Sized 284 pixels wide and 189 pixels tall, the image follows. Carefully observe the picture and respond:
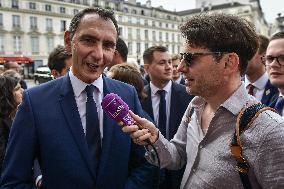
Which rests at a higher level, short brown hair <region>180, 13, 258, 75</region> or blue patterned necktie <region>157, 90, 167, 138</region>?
short brown hair <region>180, 13, 258, 75</region>

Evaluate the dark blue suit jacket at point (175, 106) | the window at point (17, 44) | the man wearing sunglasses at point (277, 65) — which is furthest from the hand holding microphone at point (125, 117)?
the window at point (17, 44)

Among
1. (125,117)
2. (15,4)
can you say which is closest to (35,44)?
(15,4)

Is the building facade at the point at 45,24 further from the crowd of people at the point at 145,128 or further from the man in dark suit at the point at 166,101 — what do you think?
the crowd of people at the point at 145,128

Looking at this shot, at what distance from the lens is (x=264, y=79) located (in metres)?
4.55

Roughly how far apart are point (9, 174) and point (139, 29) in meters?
67.8

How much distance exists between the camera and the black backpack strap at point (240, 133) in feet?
5.66

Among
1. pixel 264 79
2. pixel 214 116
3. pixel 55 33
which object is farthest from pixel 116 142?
pixel 55 33

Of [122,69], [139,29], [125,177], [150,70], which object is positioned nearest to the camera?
[125,177]

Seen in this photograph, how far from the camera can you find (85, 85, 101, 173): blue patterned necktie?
83.5 inches

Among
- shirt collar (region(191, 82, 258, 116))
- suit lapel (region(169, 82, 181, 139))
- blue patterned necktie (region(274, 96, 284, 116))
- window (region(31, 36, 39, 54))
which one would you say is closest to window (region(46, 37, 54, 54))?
window (region(31, 36, 39, 54))

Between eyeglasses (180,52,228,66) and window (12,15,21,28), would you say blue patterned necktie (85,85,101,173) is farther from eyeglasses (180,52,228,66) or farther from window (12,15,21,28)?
window (12,15,21,28)

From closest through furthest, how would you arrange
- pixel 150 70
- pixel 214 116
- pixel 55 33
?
pixel 214 116, pixel 150 70, pixel 55 33

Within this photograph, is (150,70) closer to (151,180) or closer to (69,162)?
(151,180)

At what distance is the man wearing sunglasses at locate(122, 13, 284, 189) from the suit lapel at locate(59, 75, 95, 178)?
1.21 ft
